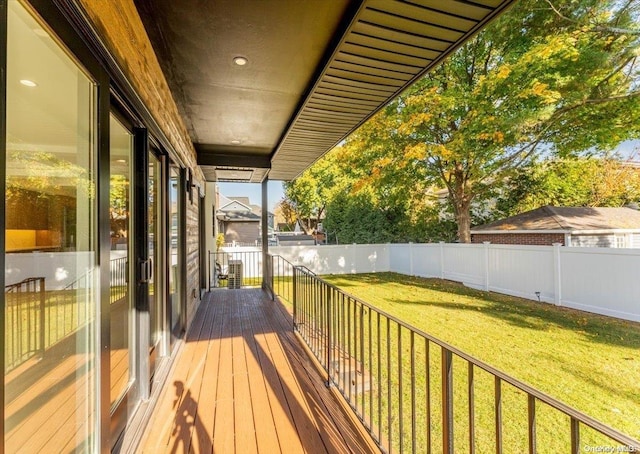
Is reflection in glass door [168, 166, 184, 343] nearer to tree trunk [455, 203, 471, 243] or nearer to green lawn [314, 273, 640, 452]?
green lawn [314, 273, 640, 452]

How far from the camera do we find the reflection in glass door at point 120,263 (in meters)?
1.76

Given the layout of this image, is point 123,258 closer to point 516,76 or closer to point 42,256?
point 42,256

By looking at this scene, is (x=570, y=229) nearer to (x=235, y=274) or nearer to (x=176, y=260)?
(x=235, y=274)

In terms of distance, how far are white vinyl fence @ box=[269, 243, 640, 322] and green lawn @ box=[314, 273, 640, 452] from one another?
335 mm

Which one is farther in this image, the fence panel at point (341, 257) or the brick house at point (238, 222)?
the brick house at point (238, 222)

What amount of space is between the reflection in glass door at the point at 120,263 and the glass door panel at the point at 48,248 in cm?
45

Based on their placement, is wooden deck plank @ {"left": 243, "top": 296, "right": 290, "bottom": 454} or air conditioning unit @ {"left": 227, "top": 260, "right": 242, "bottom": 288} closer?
wooden deck plank @ {"left": 243, "top": 296, "right": 290, "bottom": 454}

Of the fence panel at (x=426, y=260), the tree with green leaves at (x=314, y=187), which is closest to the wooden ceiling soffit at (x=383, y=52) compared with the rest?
the fence panel at (x=426, y=260)

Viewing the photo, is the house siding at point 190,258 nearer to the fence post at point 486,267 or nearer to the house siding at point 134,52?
the house siding at point 134,52

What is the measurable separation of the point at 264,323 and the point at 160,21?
3589mm

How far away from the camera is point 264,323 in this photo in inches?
174

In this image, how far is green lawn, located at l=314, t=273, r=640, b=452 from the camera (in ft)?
8.86

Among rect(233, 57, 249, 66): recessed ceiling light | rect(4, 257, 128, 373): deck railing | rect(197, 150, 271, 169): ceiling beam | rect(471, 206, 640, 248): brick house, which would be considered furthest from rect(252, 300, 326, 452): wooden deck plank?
rect(471, 206, 640, 248): brick house

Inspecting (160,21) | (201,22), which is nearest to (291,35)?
(201,22)
